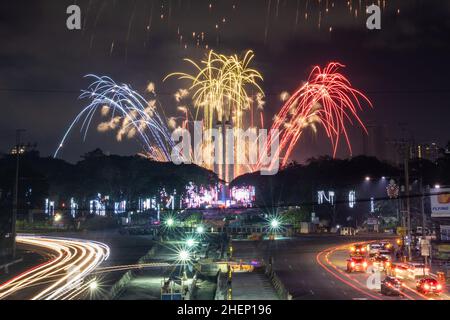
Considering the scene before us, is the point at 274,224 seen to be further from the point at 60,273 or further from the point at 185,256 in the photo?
the point at 60,273

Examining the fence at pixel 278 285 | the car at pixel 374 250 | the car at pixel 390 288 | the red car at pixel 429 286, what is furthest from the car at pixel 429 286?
the car at pixel 374 250

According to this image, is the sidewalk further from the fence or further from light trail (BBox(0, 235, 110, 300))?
light trail (BBox(0, 235, 110, 300))

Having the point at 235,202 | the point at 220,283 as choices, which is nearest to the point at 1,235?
the point at 220,283

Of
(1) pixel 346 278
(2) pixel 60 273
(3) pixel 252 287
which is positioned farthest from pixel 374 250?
(2) pixel 60 273

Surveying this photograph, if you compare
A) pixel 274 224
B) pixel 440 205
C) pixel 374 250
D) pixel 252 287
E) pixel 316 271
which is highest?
pixel 440 205

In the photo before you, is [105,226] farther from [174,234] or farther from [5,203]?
[5,203]
